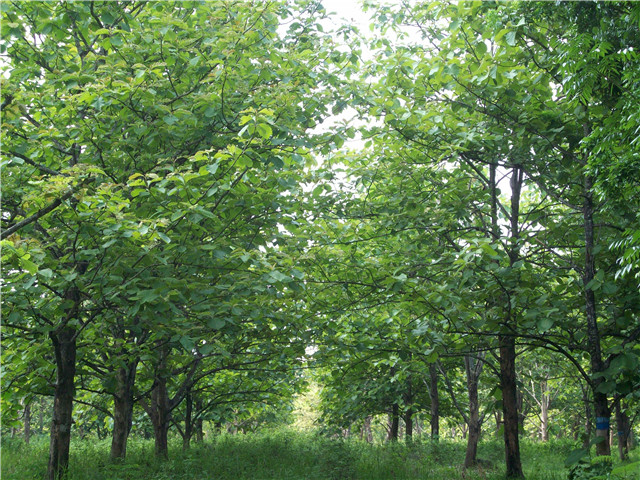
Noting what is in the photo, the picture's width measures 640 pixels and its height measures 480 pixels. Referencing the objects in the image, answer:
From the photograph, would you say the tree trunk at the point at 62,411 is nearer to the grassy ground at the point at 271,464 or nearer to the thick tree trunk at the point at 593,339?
the grassy ground at the point at 271,464

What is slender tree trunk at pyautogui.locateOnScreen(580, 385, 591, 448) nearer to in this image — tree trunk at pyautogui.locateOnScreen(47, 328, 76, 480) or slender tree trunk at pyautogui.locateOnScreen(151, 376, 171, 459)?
slender tree trunk at pyautogui.locateOnScreen(151, 376, 171, 459)

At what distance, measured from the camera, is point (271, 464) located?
12.9 meters

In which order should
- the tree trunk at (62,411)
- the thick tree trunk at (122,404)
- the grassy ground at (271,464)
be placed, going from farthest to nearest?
the thick tree trunk at (122,404) < the grassy ground at (271,464) < the tree trunk at (62,411)

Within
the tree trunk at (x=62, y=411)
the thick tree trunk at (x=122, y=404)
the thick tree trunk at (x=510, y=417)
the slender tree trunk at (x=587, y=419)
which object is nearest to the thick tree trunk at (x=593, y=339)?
the thick tree trunk at (x=510, y=417)

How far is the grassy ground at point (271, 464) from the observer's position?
9656 millimetres

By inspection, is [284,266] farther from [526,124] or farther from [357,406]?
[357,406]

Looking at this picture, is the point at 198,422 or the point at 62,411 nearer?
the point at 62,411

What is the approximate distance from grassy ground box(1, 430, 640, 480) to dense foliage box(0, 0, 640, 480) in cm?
125

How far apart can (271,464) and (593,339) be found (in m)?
8.99

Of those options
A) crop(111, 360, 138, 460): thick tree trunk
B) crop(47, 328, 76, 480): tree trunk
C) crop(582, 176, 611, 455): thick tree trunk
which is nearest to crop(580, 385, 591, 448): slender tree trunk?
crop(582, 176, 611, 455): thick tree trunk

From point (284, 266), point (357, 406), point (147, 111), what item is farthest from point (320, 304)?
point (357, 406)

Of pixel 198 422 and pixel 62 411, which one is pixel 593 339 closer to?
pixel 62 411

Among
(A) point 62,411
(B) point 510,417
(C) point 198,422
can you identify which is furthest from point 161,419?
(C) point 198,422

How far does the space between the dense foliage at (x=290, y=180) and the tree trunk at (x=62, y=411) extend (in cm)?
4
